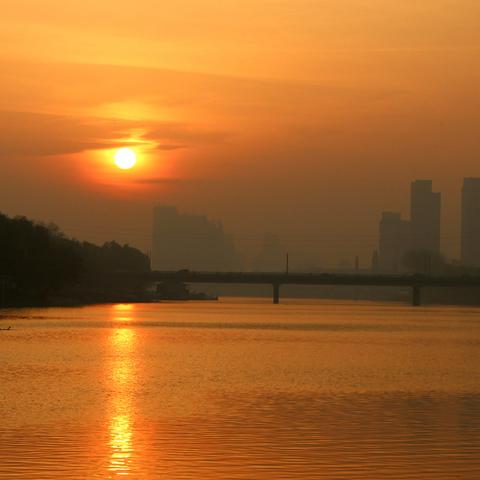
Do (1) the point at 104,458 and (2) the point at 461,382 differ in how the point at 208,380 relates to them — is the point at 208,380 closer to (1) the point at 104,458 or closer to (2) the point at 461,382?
(2) the point at 461,382

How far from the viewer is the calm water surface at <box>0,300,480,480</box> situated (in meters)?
33.1

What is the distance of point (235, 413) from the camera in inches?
1767

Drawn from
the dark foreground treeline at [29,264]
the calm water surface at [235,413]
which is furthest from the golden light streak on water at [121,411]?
the dark foreground treeline at [29,264]

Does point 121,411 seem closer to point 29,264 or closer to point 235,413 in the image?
point 235,413

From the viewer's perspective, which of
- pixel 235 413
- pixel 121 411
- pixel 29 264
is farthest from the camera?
pixel 29 264

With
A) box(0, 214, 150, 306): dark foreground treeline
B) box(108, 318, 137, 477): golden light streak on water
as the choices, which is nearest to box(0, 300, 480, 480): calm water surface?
box(108, 318, 137, 477): golden light streak on water

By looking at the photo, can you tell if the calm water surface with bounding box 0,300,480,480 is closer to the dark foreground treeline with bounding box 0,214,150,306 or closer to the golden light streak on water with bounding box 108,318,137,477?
the golden light streak on water with bounding box 108,318,137,477

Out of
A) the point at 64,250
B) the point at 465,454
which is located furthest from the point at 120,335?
the point at 64,250

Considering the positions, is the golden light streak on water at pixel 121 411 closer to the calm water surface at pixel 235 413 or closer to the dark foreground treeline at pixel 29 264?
the calm water surface at pixel 235 413

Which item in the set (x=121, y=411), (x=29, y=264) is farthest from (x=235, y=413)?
(x=29, y=264)

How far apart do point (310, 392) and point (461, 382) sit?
1050 centimetres

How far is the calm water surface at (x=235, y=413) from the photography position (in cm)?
3306

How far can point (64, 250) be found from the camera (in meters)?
194

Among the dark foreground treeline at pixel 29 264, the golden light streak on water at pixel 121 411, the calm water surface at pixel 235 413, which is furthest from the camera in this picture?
the dark foreground treeline at pixel 29 264
